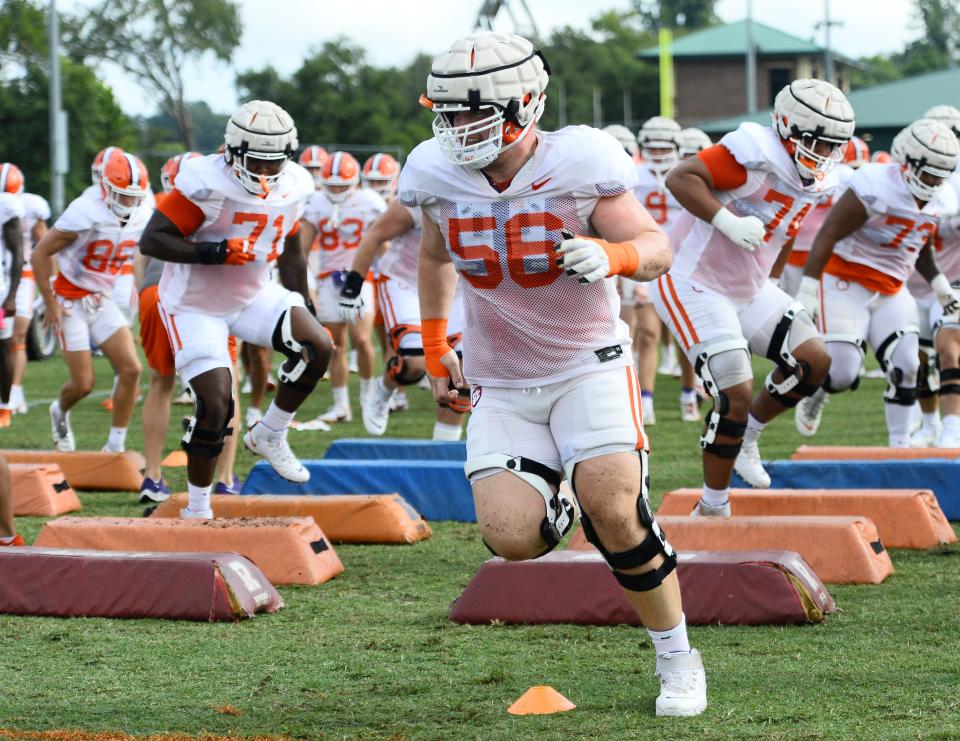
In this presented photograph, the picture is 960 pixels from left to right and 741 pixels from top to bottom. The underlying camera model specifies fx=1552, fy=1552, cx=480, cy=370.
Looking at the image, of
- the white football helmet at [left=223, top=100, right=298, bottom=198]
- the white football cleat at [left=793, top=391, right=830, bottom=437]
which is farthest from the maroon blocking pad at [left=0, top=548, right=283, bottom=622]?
the white football cleat at [left=793, top=391, right=830, bottom=437]

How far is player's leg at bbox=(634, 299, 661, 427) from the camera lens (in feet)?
39.9

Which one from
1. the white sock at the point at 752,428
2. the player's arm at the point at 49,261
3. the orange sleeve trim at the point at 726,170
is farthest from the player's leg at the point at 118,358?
the orange sleeve trim at the point at 726,170

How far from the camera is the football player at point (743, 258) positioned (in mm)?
6758

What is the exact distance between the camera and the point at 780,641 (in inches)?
205

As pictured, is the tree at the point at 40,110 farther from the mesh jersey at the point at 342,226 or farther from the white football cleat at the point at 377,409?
the white football cleat at the point at 377,409

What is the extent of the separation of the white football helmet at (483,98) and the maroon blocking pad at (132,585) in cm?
203

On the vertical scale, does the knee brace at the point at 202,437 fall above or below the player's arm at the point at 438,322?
below

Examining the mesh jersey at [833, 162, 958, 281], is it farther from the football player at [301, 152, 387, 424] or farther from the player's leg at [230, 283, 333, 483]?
the football player at [301, 152, 387, 424]

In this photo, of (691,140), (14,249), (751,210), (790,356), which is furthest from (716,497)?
(691,140)

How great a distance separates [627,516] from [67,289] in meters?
6.58

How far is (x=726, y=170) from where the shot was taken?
6.99 meters

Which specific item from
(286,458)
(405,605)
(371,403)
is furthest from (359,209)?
(405,605)

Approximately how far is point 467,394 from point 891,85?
115ft

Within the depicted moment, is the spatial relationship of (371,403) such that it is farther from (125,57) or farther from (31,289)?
(125,57)
